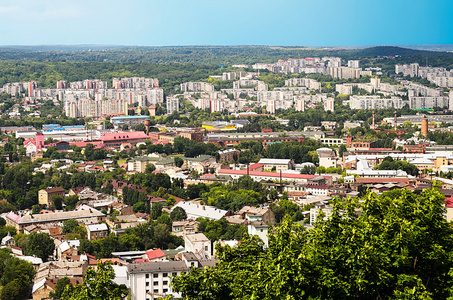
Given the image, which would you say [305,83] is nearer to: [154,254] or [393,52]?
[393,52]

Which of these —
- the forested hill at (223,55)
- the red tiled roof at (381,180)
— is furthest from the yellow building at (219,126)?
the forested hill at (223,55)

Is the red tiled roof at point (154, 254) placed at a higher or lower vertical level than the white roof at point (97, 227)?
higher

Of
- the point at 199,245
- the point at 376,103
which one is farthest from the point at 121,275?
the point at 376,103

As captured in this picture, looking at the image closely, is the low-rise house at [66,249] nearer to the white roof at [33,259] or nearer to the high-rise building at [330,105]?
the white roof at [33,259]

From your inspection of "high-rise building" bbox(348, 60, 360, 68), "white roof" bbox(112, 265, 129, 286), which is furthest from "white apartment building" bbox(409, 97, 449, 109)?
"white roof" bbox(112, 265, 129, 286)

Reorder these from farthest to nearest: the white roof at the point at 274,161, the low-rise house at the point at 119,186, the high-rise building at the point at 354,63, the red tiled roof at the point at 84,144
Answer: the high-rise building at the point at 354,63 < the red tiled roof at the point at 84,144 < the white roof at the point at 274,161 < the low-rise house at the point at 119,186

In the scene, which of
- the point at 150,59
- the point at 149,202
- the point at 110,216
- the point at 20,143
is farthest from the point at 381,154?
the point at 150,59

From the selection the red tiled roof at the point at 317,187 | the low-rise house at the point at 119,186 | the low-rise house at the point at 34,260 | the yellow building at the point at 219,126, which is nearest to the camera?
the low-rise house at the point at 34,260
